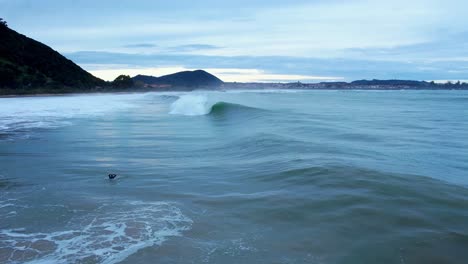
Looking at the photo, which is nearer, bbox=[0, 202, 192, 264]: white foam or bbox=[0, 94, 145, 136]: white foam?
bbox=[0, 202, 192, 264]: white foam

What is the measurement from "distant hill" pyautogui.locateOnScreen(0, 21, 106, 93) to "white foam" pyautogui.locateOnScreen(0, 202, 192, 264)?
55858 millimetres

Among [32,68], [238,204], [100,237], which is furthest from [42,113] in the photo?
[32,68]

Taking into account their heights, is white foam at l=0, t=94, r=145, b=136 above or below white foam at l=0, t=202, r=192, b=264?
above

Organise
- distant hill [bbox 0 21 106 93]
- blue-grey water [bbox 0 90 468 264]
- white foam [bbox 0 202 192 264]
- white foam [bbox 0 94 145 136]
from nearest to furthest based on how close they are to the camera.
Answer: white foam [bbox 0 202 192 264] → blue-grey water [bbox 0 90 468 264] → white foam [bbox 0 94 145 136] → distant hill [bbox 0 21 106 93]

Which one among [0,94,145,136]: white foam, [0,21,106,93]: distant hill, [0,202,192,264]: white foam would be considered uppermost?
[0,21,106,93]: distant hill

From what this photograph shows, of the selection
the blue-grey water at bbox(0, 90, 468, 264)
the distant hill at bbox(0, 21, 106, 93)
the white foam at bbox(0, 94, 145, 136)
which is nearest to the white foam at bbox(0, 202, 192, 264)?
the blue-grey water at bbox(0, 90, 468, 264)

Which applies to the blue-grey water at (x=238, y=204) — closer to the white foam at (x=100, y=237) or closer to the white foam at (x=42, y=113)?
the white foam at (x=100, y=237)

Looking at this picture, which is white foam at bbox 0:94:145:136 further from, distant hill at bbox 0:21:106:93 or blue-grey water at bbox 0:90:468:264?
distant hill at bbox 0:21:106:93

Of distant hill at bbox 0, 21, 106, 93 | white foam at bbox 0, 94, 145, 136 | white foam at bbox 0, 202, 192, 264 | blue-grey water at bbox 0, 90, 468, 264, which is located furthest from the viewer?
distant hill at bbox 0, 21, 106, 93

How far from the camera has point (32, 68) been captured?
235 feet

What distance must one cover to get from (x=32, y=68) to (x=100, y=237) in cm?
7562

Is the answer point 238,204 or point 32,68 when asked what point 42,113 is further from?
point 32,68

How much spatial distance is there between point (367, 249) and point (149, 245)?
220 cm

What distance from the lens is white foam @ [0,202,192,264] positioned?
4051 mm
